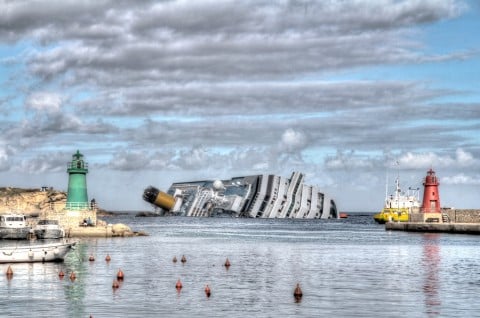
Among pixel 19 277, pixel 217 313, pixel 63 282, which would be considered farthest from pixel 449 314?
pixel 19 277

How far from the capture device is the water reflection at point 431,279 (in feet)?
141

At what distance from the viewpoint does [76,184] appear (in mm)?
106688

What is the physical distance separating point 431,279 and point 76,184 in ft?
196

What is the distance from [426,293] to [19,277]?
26.2m

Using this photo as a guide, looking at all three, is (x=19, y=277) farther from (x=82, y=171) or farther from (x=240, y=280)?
(x=82, y=171)

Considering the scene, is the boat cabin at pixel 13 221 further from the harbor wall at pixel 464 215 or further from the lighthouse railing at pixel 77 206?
the harbor wall at pixel 464 215

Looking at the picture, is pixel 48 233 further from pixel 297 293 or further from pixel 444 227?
pixel 444 227

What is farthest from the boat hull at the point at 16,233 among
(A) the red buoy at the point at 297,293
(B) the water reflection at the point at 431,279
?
(A) the red buoy at the point at 297,293

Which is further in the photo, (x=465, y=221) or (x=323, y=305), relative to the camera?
(x=465, y=221)

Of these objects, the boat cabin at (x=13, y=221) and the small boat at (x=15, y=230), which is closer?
the small boat at (x=15, y=230)

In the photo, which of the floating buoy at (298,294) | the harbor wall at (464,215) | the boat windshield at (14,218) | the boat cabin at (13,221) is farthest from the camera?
the harbor wall at (464,215)

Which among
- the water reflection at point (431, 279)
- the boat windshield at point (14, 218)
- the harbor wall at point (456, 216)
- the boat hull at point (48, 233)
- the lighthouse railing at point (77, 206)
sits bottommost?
the water reflection at point (431, 279)

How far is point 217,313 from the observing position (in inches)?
1580

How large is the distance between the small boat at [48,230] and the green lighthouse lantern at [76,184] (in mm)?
8689
